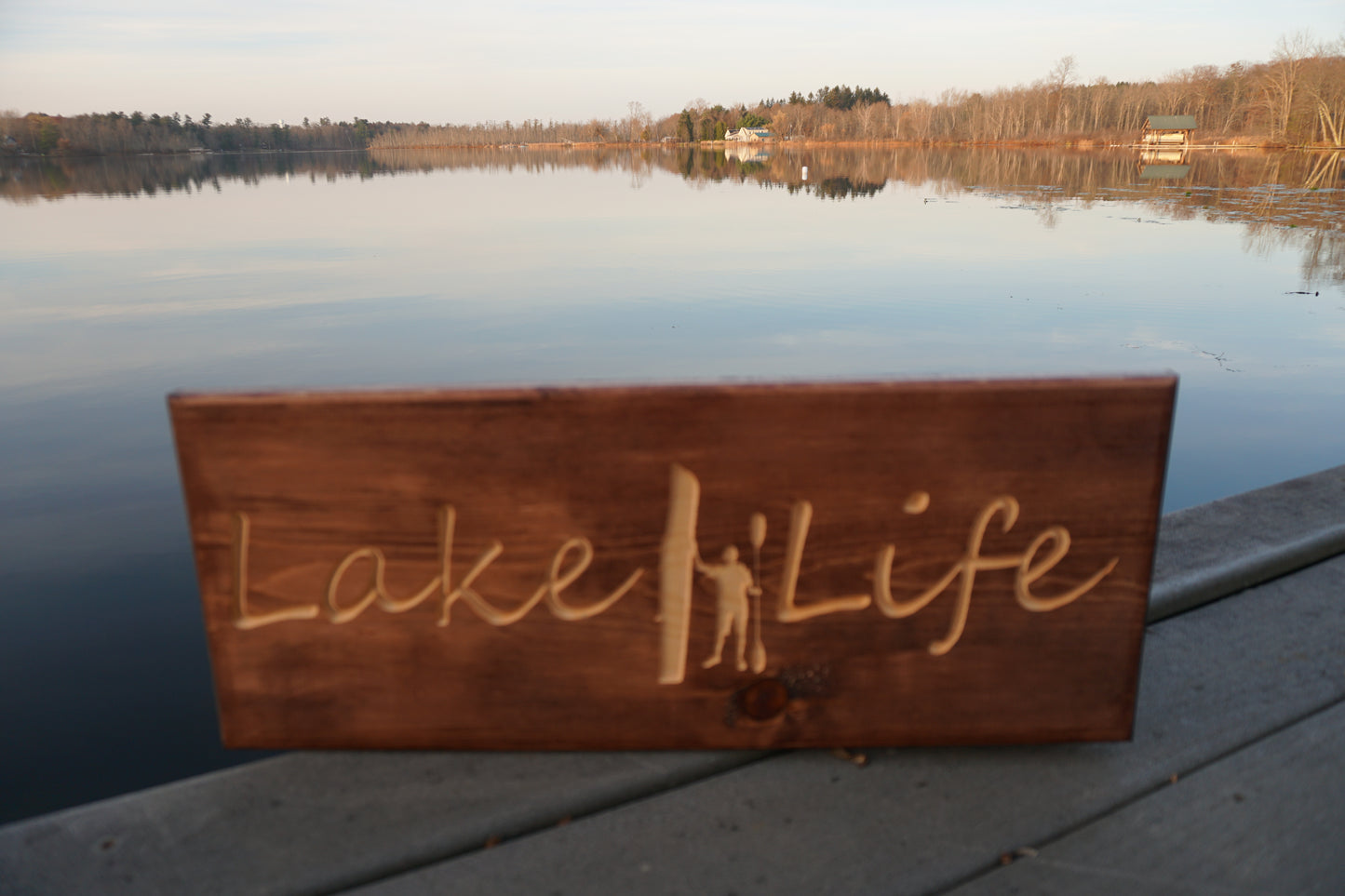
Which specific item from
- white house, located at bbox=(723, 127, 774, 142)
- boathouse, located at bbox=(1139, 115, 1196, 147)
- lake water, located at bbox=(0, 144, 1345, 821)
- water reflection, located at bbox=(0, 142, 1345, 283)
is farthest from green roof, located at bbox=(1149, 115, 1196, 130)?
lake water, located at bbox=(0, 144, 1345, 821)

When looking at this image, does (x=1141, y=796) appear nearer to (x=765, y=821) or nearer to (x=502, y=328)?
(x=765, y=821)

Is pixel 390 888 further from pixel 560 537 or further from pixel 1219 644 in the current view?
pixel 1219 644

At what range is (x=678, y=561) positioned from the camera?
1345 mm

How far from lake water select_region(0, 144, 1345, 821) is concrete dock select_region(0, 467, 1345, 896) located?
598mm

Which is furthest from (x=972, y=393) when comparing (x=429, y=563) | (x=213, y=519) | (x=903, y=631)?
(x=213, y=519)

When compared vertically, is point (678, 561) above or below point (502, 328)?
above

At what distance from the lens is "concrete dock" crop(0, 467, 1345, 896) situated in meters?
1.14

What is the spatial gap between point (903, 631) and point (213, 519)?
104 centimetres

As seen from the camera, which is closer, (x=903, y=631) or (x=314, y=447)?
(x=314, y=447)

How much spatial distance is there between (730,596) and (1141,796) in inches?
26.0

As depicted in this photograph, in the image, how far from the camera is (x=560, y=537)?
1326 mm

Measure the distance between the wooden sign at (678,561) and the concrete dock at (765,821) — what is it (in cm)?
6

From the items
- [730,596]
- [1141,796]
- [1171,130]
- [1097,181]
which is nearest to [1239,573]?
[1141,796]

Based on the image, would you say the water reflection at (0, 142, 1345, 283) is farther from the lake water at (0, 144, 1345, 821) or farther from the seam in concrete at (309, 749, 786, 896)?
Answer: the seam in concrete at (309, 749, 786, 896)
